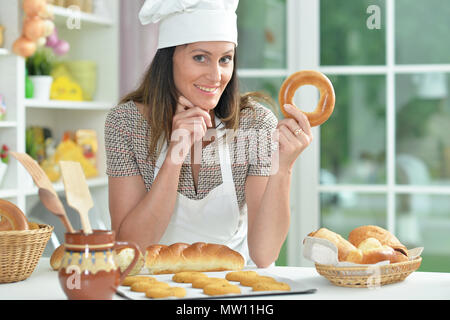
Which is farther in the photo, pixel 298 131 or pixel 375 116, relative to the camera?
pixel 375 116

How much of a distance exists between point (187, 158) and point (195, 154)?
0.10ft

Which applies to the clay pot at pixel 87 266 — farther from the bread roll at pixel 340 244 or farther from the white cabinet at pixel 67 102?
the white cabinet at pixel 67 102

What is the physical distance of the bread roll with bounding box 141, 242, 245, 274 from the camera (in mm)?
1159

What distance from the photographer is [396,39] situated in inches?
117

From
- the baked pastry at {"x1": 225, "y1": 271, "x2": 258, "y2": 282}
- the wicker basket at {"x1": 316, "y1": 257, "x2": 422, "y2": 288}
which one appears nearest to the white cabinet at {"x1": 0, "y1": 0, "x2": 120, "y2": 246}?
the baked pastry at {"x1": 225, "y1": 271, "x2": 258, "y2": 282}

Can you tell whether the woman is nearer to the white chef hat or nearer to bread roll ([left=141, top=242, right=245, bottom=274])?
the white chef hat

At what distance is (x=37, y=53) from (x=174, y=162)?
1.59 metres

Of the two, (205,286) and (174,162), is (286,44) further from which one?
(205,286)

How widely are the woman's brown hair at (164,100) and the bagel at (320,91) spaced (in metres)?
0.37

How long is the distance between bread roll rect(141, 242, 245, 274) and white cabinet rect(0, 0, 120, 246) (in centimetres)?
154

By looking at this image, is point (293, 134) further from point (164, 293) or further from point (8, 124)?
point (8, 124)

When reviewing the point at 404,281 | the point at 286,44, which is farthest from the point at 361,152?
the point at 404,281

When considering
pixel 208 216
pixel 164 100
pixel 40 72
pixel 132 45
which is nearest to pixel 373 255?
pixel 208 216

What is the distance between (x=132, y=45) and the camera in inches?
125
